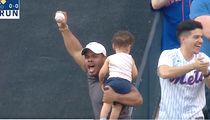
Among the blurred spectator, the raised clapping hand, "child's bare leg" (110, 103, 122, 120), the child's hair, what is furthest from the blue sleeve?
"child's bare leg" (110, 103, 122, 120)

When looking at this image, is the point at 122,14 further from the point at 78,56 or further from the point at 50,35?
the point at 78,56

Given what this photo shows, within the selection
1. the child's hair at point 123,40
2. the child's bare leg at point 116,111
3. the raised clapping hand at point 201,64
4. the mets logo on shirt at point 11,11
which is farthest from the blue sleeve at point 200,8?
the mets logo on shirt at point 11,11

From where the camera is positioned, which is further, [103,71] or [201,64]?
[103,71]

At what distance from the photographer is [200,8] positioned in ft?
27.7

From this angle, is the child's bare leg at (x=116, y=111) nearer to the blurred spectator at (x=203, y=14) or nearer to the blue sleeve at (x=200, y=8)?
the blurred spectator at (x=203, y=14)

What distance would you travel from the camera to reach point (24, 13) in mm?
11516

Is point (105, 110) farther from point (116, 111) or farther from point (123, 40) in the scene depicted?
point (123, 40)

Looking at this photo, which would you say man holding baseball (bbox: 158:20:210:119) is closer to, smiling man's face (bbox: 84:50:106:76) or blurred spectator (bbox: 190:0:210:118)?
blurred spectator (bbox: 190:0:210:118)

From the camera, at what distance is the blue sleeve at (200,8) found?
8.43 m

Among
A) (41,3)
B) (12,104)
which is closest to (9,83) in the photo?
(12,104)

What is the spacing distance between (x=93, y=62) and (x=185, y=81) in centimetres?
100

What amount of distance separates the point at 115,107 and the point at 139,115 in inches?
63.2

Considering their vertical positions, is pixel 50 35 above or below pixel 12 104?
above

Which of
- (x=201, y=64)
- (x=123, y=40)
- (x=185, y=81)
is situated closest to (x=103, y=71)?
(x=123, y=40)
